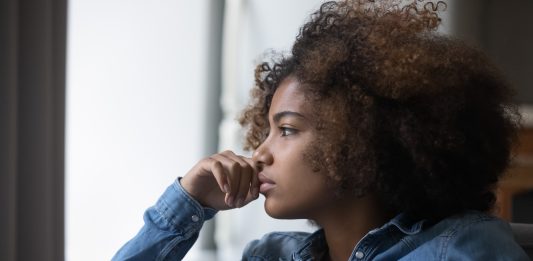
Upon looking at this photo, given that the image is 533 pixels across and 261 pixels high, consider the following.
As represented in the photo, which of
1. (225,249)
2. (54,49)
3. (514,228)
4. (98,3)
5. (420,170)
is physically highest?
(98,3)

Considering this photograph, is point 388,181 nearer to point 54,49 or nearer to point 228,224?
point 54,49

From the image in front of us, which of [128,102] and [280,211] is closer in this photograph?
[280,211]

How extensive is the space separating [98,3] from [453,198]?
1057 mm

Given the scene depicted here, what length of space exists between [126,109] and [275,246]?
822 mm

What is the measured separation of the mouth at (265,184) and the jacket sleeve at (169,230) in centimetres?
18

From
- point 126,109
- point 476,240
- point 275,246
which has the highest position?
point 126,109

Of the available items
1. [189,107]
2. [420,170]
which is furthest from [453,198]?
[189,107]

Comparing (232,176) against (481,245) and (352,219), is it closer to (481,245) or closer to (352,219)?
(352,219)

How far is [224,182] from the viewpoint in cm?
121

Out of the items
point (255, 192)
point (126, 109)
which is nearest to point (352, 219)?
point (255, 192)

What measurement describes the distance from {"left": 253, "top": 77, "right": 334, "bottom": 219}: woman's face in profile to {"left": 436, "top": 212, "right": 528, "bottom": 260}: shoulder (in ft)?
0.66

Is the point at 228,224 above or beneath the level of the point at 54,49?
beneath

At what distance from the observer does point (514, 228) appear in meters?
1.23

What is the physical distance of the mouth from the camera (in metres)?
1.15
